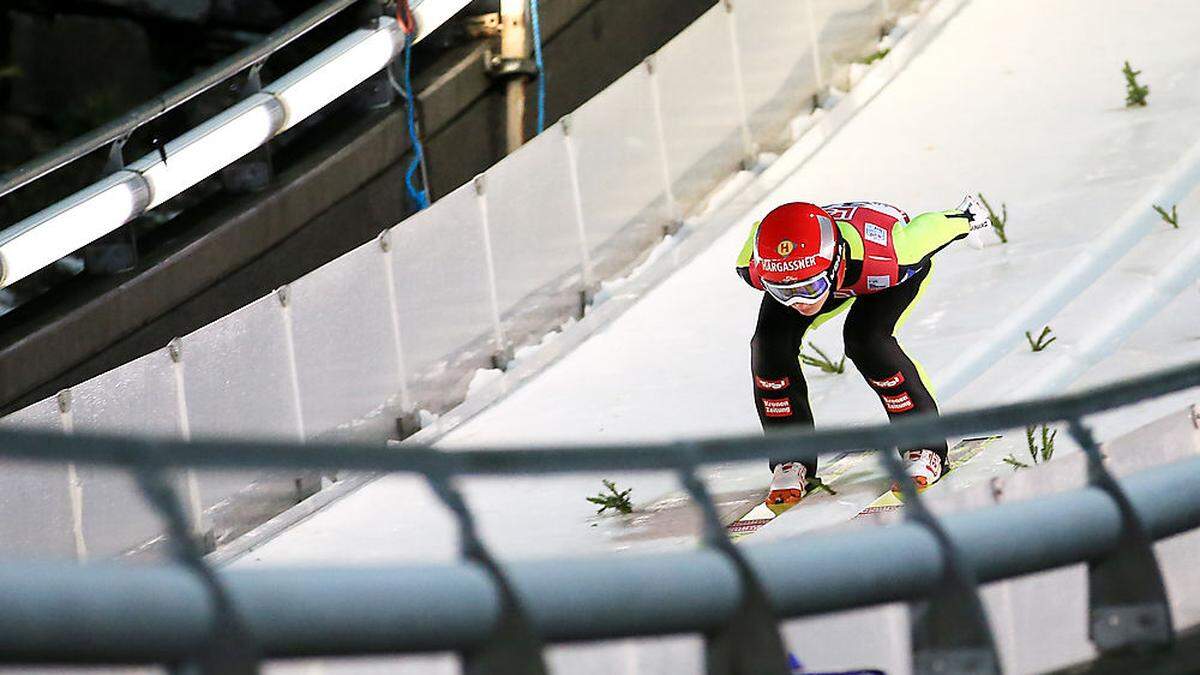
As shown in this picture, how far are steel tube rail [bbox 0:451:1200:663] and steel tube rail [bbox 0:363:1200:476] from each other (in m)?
0.14

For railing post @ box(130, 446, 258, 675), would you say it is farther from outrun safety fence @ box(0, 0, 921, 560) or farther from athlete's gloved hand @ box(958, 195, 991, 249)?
athlete's gloved hand @ box(958, 195, 991, 249)

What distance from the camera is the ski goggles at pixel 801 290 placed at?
6711 millimetres

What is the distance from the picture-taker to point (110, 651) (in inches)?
87.1

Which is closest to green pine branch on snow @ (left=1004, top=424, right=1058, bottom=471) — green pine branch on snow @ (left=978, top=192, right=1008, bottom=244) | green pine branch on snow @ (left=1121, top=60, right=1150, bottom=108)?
→ green pine branch on snow @ (left=978, top=192, right=1008, bottom=244)

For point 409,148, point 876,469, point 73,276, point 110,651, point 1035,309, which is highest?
point 409,148

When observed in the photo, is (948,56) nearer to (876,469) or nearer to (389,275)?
(389,275)

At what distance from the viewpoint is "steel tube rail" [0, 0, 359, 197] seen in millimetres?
10750

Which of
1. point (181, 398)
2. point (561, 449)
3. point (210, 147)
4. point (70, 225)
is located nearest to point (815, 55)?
point (210, 147)

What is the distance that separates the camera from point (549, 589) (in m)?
2.74

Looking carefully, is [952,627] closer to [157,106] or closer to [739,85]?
[157,106]

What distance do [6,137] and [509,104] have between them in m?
5.71

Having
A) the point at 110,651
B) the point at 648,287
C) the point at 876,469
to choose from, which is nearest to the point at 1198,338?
the point at 876,469

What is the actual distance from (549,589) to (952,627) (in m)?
0.89

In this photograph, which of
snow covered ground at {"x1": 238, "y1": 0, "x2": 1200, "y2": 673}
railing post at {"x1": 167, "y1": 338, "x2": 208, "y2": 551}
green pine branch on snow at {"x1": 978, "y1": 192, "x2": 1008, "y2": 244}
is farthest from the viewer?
green pine branch on snow at {"x1": 978, "y1": 192, "x2": 1008, "y2": 244}
